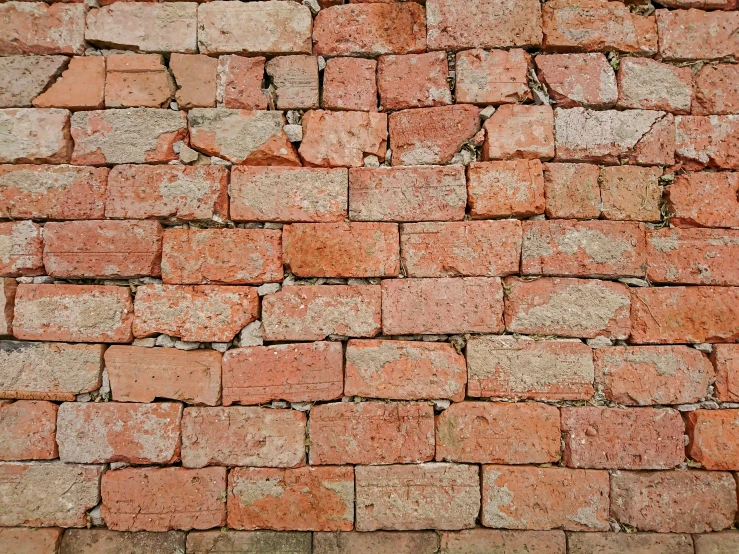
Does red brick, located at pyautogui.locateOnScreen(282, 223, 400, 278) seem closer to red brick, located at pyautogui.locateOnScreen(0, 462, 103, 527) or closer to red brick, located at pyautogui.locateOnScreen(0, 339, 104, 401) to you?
red brick, located at pyautogui.locateOnScreen(0, 339, 104, 401)

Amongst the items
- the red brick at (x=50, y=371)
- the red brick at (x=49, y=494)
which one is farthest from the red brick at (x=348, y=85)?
the red brick at (x=49, y=494)

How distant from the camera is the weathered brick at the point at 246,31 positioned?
10.1 feet

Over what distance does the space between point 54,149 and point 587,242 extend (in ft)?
11.7

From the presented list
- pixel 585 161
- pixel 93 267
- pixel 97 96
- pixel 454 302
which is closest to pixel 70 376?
pixel 93 267

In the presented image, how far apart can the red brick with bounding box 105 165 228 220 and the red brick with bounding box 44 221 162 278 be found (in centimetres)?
9

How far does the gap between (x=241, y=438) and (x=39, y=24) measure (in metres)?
3.09

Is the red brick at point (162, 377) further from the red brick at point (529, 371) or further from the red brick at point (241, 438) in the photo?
the red brick at point (529, 371)

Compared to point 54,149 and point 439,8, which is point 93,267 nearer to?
point 54,149

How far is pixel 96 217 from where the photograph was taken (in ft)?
9.84

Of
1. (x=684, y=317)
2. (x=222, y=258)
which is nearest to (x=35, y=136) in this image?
(x=222, y=258)

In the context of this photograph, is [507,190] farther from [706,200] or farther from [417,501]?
[417,501]

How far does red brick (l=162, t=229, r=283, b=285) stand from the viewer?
9.71 ft

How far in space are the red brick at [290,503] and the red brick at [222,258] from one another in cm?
127

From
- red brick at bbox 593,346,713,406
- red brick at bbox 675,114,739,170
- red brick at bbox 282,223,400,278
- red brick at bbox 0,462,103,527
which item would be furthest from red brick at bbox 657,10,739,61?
red brick at bbox 0,462,103,527
